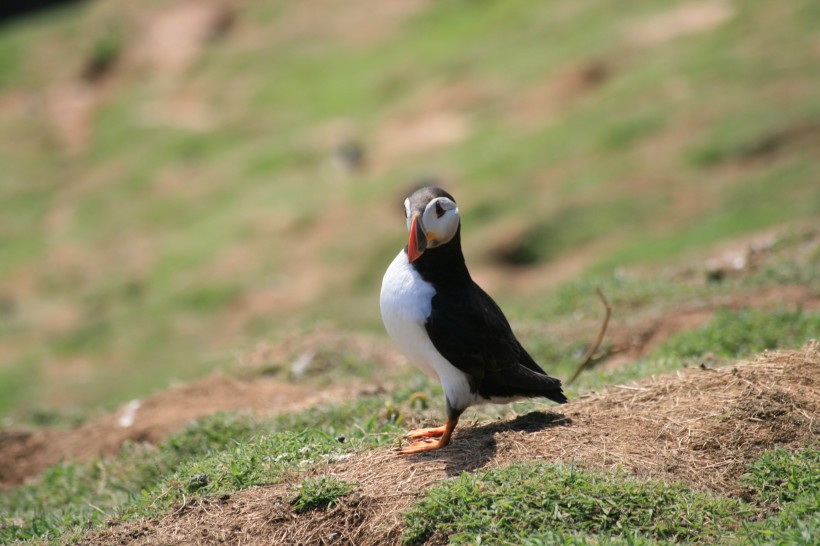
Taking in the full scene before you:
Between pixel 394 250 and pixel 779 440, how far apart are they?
10814 millimetres

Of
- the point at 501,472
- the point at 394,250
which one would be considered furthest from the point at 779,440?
the point at 394,250

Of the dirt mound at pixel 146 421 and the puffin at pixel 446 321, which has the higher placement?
the puffin at pixel 446 321

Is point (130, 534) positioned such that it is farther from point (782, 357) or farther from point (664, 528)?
point (782, 357)

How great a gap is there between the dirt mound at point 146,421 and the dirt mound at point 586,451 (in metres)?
2.21

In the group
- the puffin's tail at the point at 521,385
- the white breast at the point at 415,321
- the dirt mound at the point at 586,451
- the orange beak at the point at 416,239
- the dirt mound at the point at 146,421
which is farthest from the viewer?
the dirt mound at the point at 146,421

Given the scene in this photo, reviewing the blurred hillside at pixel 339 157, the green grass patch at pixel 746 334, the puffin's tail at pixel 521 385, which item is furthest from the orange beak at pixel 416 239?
the blurred hillside at pixel 339 157

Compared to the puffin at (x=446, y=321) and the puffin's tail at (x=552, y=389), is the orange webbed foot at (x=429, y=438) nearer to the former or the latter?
the puffin at (x=446, y=321)

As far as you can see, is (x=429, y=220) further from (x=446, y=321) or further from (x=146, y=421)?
(x=146, y=421)

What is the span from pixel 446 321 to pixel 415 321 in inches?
6.5

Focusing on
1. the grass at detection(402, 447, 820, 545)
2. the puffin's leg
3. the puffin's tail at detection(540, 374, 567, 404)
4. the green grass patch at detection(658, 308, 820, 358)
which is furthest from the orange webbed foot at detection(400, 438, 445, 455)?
the green grass patch at detection(658, 308, 820, 358)

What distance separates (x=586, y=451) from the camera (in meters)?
5.35

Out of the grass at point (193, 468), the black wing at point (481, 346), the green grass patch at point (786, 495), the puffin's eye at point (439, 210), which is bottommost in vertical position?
the green grass patch at point (786, 495)

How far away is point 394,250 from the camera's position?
16.0 metres

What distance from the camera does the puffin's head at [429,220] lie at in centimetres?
537
